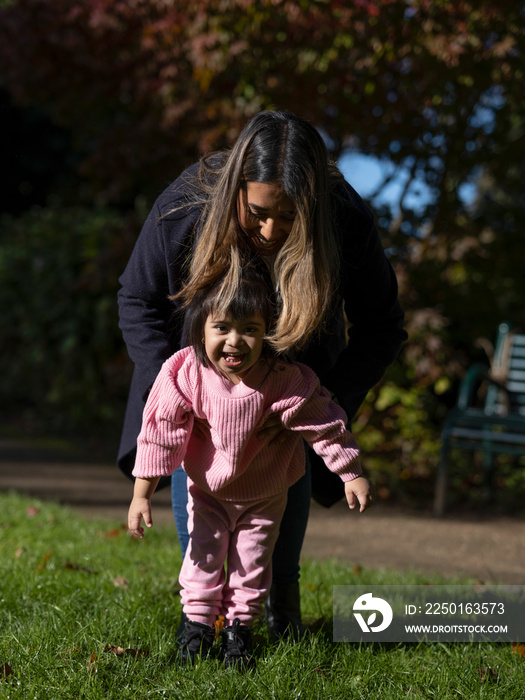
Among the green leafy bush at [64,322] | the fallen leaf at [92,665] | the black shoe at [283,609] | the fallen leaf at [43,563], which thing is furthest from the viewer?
the green leafy bush at [64,322]

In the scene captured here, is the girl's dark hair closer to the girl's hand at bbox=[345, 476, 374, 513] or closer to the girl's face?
the girl's face

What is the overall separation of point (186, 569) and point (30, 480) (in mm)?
3346

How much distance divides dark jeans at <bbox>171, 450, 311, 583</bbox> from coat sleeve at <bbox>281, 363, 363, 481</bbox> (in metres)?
0.38

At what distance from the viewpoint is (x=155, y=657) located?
2254 millimetres

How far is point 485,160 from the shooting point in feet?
18.6

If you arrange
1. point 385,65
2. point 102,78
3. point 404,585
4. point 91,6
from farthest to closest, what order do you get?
point 102,78, point 91,6, point 385,65, point 404,585

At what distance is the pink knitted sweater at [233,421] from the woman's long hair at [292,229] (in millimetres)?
154

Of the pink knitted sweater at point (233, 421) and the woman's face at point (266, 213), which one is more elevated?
the woman's face at point (266, 213)

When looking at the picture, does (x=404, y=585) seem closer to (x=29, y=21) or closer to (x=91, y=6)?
(x=91, y=6)

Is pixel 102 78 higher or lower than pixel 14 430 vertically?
higher

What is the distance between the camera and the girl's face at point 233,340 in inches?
81.4

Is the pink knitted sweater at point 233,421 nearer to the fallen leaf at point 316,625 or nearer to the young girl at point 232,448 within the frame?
the young girl at point 232,448

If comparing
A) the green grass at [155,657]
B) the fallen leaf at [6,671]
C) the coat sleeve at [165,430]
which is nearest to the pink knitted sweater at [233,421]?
the coat sleeve at [165,430]

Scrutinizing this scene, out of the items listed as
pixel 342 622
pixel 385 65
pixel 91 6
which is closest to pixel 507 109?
Result: pixel 385 65
